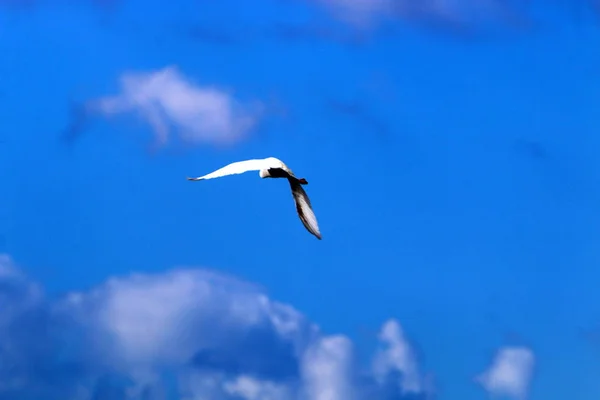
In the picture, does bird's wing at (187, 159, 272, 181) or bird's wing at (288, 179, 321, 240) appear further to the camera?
bird's wing at (288, 179, 321, 240)

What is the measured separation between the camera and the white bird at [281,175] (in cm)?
3020

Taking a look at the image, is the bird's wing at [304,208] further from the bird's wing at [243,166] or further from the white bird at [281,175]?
the bird's wing at [243,166]

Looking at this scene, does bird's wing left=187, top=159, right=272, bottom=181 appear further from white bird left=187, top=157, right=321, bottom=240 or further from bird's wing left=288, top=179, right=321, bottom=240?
bird's wing left=288, top=179, right=321, bottom=240

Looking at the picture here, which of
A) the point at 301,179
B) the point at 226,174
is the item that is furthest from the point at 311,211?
the point at 226,174

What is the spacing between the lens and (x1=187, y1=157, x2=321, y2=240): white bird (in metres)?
30.2

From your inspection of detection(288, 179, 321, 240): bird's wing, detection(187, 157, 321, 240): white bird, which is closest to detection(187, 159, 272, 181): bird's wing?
detection(187, 157, 321, 240): white bird

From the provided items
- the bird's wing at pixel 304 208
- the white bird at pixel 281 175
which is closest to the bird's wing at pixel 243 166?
the white bird at pixel 281 175

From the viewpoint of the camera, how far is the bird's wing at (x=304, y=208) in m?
33.0

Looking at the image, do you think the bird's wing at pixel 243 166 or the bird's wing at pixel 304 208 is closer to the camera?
the bird's wing at pixel 243 166

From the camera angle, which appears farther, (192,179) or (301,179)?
(301,179)

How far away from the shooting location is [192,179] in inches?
1118

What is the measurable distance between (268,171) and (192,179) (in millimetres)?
3563

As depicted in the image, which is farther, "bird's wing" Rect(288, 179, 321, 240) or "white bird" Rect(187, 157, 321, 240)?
"bird's wing" Rect(288, 179, 321, 240)

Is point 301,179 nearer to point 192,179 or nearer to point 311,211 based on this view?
point 311,211
